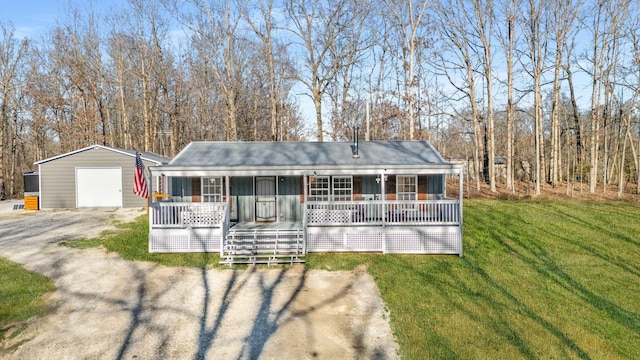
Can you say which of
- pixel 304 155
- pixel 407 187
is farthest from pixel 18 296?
pixel 407 187

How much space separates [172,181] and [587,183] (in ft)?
97.4

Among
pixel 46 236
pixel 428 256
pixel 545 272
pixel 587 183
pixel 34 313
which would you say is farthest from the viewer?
pixel 587 183

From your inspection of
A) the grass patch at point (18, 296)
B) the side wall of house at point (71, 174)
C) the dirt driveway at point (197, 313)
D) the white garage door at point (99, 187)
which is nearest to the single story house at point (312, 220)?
the dirt driveway at point (197, 313)

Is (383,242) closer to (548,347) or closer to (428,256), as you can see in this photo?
(428,256)

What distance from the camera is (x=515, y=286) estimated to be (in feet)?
29.9

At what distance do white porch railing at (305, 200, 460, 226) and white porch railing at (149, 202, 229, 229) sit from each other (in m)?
2.73

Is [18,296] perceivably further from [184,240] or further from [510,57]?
[510,57]

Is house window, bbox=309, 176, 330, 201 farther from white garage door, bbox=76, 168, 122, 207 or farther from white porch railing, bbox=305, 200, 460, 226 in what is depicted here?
white garage door, bbox=76, 168, 122, 207

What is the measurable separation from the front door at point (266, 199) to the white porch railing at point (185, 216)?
6.42 ft

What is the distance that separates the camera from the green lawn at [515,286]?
21.4 ft

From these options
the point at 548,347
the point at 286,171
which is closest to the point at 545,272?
the point at 548,347

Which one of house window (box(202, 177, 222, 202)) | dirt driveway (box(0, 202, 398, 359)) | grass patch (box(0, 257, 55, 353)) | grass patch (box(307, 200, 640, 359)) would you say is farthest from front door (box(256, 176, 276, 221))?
grass patch (box(0, 257, 55, 353))

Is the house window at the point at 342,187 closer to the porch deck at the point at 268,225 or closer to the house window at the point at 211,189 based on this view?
the porch deck at the point at 268,225

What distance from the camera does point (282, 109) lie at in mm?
27969
